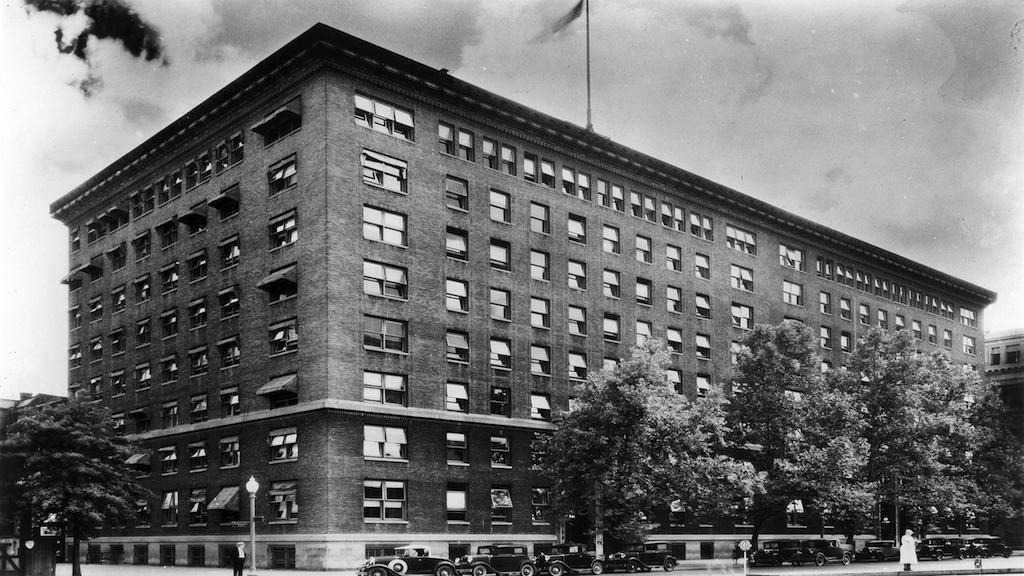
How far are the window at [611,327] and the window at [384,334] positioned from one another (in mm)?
15571

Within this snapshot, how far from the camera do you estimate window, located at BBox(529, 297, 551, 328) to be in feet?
196

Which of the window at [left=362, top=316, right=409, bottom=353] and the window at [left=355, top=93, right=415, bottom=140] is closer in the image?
the window at [left=362, top=316, right=409, bottom=353]

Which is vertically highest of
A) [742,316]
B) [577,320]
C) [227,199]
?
[227,199]

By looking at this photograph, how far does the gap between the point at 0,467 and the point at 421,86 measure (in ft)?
89.8

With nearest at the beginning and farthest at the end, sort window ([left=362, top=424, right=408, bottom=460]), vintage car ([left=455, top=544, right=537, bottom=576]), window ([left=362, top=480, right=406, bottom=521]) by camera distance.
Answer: vintage car ([left=455, top=544, right=537, bottom=576]) → window ([left=362, top=480, right=406, bottom=521]) → window ([left=362, top=424, right=408, bottom=460])

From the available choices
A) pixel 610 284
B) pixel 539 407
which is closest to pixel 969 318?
pixel 610 284

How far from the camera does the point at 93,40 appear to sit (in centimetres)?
3853

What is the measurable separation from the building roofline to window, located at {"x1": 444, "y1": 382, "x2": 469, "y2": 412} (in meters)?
15.7

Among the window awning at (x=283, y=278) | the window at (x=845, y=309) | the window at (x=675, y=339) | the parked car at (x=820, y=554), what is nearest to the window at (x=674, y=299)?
the window at (x=675, y=339)

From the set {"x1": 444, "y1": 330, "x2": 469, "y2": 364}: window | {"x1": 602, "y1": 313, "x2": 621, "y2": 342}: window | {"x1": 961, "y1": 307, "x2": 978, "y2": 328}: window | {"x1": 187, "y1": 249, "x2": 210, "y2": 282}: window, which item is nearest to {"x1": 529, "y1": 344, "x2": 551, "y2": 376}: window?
{"x1": 444, "y1": 330, "x2": 469, "y2": 364}: window

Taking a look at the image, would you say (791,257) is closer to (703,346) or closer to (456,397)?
(703,346)

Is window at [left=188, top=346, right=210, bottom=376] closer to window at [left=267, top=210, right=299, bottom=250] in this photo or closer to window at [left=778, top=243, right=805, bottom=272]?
window at [left=267, top=210, right=299, bottom=250]

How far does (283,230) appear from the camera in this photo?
176 ft

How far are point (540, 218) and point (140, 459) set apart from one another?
2729cm
